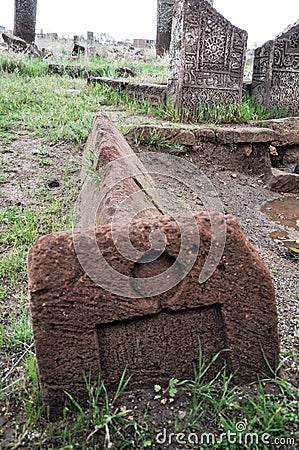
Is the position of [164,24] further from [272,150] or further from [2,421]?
[2,421]

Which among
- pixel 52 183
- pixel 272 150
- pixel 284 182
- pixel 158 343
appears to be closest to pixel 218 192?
pixel 284 182

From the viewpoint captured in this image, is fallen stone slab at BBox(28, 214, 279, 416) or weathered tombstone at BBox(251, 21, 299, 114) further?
weathered tombstone at BBox(251, 21, 299, 114)

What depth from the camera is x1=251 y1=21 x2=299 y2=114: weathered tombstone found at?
18.6 feet

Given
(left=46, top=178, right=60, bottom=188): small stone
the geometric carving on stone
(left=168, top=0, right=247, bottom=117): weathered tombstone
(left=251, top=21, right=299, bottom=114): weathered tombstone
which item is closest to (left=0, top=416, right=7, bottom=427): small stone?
(left=46, top=178, right=60, bottom=188): small stone

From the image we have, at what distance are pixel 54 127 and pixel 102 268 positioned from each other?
3.86 metres

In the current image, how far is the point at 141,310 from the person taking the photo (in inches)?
58.9

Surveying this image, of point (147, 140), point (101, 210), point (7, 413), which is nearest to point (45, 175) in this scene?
point (147, 140)

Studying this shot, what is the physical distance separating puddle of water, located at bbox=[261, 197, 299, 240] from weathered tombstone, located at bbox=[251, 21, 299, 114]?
1741mm

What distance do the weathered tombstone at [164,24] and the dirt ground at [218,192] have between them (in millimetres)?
6856

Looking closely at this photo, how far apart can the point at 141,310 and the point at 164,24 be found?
34.3 ft

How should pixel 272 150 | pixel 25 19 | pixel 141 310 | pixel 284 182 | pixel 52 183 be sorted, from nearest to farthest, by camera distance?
pixel 141 310 < pixel 52 183 < pixel 284 182 < pixel 272 150 < pixel 25 19

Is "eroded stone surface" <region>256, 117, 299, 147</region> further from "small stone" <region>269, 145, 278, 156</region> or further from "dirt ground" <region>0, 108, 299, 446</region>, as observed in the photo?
"dirt ground" <region>0, 108, 299, 446</region>

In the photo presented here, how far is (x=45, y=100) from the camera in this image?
595 cm

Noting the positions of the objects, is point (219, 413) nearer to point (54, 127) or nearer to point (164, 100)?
point (54, 127)
